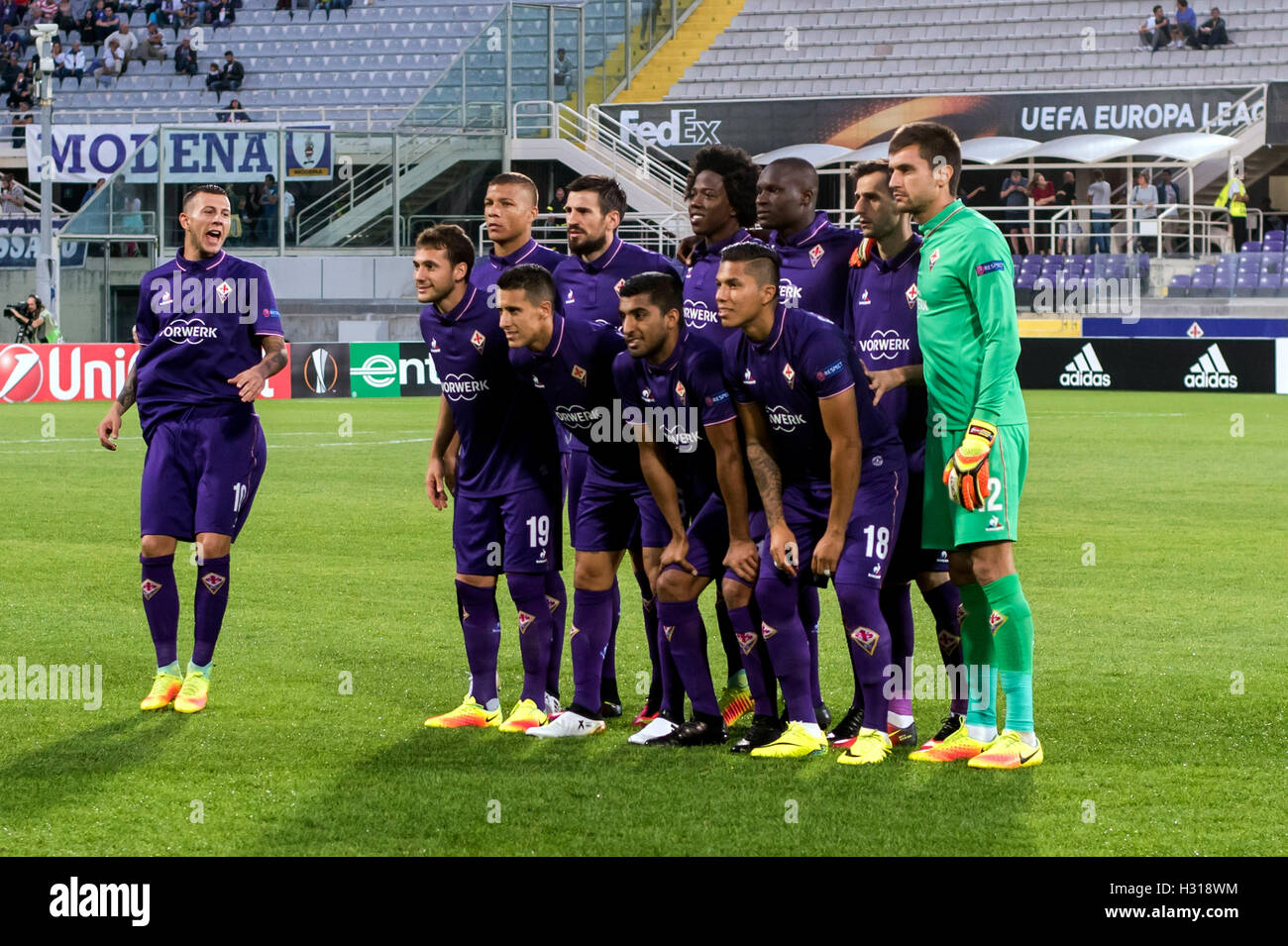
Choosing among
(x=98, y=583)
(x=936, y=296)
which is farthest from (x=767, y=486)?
(x=98, y=583)

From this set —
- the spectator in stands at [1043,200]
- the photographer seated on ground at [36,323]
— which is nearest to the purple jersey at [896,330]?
the photographer seated on ground at [36,323]

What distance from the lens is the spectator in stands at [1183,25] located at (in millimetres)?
36688

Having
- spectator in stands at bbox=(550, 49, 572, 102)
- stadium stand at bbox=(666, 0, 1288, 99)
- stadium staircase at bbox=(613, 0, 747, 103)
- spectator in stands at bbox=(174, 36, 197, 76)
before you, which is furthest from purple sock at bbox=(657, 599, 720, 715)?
spectator in stands at bbox=(174, 36, 197, 76)

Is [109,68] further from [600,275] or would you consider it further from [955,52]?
[600,275]

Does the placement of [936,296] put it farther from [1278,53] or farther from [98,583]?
[1278,53]

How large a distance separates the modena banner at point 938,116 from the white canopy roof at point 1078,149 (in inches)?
16.3

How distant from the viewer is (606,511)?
6.97 meters

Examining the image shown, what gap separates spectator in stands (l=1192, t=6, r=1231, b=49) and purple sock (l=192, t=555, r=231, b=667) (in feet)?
110

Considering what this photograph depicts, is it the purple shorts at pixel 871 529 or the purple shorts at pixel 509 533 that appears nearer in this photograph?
the purple shorts at pixel 871 529

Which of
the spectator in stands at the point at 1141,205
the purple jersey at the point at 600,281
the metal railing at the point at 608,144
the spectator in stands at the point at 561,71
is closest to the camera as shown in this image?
the purple jersey at the point at 600,281

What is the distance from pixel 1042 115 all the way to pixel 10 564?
26.9 m

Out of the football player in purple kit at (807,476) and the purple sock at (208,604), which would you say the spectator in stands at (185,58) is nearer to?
the purple sock at (208,604)

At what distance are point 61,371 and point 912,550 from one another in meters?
23.6

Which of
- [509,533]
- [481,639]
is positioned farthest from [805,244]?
[481,639]
